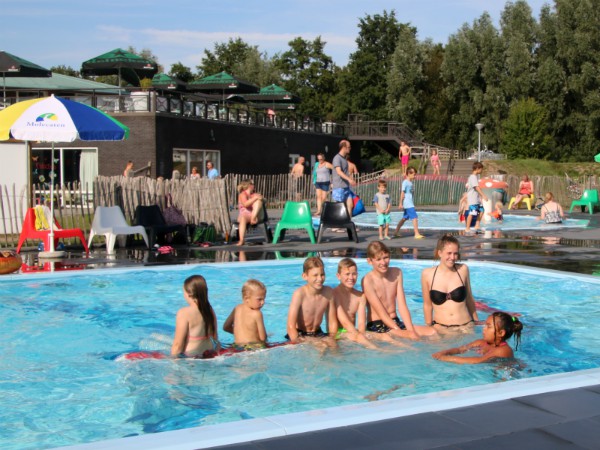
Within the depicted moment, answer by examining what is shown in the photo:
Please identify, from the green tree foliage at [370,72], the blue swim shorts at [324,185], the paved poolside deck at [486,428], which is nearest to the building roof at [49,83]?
the blue swim shorts at [324,185]

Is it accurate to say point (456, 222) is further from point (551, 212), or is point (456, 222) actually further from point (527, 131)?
point (527, 131)

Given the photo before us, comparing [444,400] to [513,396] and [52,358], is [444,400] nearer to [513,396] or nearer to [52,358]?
[513,396]

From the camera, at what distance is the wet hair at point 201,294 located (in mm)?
6359

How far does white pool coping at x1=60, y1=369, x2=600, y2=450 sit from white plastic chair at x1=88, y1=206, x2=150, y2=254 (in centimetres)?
1034

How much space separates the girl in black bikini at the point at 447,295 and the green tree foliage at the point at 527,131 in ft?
138

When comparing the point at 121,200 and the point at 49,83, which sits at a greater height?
the point at 49,83

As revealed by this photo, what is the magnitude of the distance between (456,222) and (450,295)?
15.4m

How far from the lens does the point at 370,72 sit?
61.0 meters

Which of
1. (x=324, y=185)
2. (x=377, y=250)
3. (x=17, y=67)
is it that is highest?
(x=17, y=67)

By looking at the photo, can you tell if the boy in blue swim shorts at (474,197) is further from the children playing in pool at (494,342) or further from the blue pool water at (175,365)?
the children playing in pool at (494,342)

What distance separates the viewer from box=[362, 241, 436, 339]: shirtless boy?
7.21 m

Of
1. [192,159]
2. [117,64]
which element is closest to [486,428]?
[192,159]

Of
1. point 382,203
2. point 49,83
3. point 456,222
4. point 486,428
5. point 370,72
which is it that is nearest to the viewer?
point 486,428

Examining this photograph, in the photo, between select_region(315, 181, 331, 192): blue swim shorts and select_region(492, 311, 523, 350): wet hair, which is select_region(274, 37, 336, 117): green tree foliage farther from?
select_region(492, 311, 523, 350): wet hair
